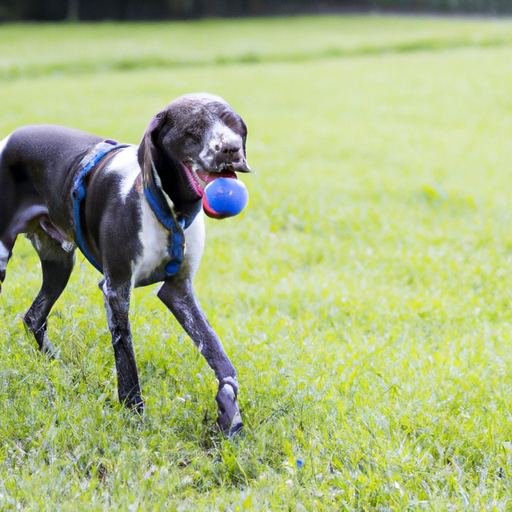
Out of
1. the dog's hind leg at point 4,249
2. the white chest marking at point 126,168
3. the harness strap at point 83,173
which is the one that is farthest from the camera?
the dog's hind leg at point 4,249

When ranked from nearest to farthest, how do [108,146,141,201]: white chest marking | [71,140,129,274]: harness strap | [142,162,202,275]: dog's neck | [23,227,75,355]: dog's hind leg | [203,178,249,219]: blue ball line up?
[203,178,249,219]: blue ball, [142,162,202,275]: dog's neck, [108,146,141,201]: white chest marking, [71,140,129,274]: harness strap, [23,227,75,355]: dog's hind leg

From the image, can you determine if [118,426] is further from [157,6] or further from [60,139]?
[157,6]

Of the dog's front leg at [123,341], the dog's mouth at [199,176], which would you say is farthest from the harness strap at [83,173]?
the dog's mouth at [199,176]

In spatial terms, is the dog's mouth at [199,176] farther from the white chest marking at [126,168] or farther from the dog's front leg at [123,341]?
the dog's front leg at [123,341]

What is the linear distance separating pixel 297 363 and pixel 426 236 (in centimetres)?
284

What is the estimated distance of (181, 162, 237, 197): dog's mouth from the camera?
8.62 ft

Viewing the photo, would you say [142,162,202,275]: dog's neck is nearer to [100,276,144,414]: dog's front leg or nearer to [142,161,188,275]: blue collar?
[142,161,188,275]: blue collar

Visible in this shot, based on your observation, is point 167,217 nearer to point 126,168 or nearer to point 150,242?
point 150,242

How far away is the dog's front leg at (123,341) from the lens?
9.74ft

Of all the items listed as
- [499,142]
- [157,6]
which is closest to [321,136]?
[499,142]

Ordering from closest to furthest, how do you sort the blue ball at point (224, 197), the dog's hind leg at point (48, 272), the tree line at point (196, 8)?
1. the blue ball at point (224, 197)
2. the dog's hind leg at point (48, 272)
3. the tree line at point (196, 8)

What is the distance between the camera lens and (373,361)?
4.01 metres

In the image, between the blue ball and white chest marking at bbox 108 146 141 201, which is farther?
white chest marking at bbox 108 146 141 201

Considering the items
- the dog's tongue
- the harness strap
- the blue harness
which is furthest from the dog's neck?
the harness strap
